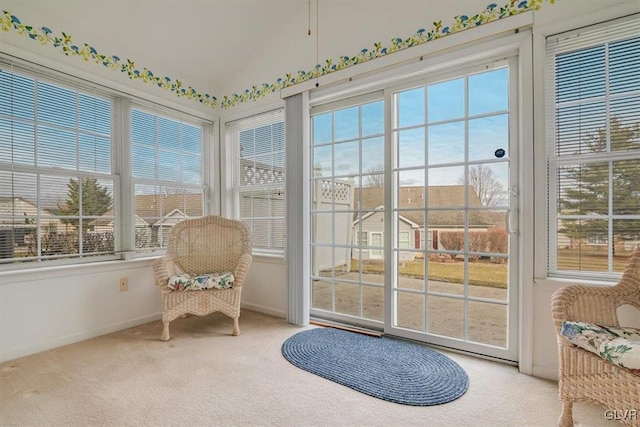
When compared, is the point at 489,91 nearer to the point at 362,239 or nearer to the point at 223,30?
the point at 362,239

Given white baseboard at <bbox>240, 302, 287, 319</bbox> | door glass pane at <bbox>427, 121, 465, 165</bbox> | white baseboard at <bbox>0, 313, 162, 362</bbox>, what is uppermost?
door glass pane at <bbox>427, 121, 465, 165</bbox>

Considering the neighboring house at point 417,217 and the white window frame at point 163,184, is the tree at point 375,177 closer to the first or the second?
the neighboring house at point 417,217

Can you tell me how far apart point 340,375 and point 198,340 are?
1.26 m

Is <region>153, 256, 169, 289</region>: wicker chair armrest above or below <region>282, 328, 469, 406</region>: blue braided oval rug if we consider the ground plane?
above

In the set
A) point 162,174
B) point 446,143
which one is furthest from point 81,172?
point 446,143

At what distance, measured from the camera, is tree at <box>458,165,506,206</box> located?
2.21 m

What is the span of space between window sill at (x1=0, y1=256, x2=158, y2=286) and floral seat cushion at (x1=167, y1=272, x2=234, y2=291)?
584mm

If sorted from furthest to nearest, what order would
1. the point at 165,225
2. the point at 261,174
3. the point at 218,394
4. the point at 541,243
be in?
the point at 261,174, the point at 165,225, the point at 541,243, the point at 218,394

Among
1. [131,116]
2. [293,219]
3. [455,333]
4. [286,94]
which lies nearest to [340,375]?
[455,333]

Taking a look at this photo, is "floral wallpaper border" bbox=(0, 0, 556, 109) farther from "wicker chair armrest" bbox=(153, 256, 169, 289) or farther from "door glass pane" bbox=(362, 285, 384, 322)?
"door glass pane" bbox=(362, 285, 384, 322)

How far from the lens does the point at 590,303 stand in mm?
1568

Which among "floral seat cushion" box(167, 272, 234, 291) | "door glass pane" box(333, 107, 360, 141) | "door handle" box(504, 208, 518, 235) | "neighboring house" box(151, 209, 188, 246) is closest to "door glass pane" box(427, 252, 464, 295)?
"door handle" box(504, 208, 518, 235)

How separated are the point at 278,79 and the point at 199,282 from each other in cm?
211

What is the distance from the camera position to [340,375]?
1938 mm
